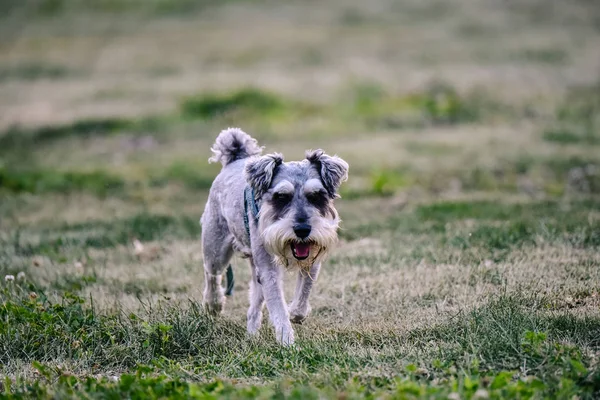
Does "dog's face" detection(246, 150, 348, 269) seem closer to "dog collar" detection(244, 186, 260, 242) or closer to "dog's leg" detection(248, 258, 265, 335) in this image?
"dog collar" detection(244, 186, 260, 242)

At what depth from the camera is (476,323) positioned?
6.62 metres

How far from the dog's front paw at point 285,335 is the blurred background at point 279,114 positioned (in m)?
2.66

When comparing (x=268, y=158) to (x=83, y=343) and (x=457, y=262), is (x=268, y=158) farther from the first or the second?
(x=457, y=262)

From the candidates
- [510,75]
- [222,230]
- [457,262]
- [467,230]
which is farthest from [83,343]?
[510,75]

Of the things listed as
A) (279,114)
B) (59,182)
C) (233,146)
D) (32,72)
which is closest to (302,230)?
(233,146)

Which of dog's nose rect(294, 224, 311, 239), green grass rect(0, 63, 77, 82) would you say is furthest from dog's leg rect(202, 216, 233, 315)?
green grass rect(0, 63, 77, 82)

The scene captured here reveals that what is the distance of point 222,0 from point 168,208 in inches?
1361

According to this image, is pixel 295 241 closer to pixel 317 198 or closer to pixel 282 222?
pixel 282 222

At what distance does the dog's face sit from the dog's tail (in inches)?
54.1

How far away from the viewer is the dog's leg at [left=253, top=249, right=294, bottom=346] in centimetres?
687

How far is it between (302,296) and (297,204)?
1.13 meters

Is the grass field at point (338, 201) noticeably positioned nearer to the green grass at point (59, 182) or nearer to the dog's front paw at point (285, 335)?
the green grass at point (59, 182)

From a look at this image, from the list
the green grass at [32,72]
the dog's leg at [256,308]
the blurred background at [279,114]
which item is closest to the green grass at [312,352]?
the dog's leg at [256,308]

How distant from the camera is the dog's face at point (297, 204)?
6.83 m
